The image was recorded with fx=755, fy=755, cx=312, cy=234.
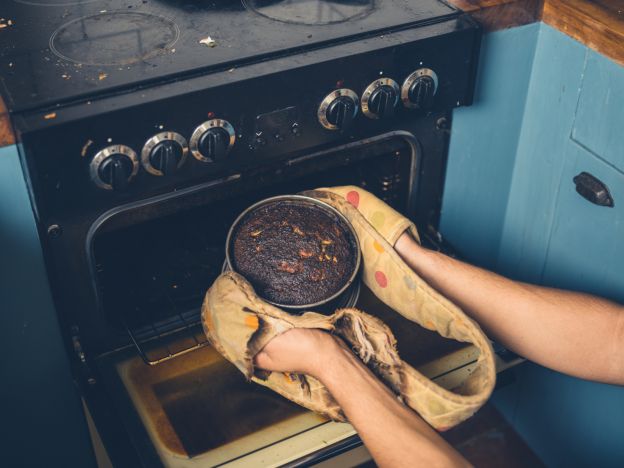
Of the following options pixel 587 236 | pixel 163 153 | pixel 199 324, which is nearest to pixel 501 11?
pixel 587 236

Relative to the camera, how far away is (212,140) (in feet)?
3.75

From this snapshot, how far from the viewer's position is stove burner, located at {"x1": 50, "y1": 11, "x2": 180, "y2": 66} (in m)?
1.18

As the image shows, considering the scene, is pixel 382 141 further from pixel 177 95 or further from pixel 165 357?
pixel 165 357

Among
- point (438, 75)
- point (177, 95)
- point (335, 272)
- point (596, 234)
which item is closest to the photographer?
point (177, 95)

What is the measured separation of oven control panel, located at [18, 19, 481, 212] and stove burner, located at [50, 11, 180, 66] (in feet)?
0.39

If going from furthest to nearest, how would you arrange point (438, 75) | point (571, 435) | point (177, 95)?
1. point (571, 435)
2. point (438, 75)
3. point (177, 95)

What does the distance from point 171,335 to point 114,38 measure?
519mm

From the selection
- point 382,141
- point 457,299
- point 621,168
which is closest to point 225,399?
point 457,299

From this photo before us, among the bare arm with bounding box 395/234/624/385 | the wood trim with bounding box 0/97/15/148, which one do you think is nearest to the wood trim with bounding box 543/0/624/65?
the bare arm with bounding box 395/234/624/385

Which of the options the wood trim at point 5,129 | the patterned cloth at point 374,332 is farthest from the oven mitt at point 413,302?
the wood trim at point 5,129

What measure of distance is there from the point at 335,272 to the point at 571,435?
0.81m

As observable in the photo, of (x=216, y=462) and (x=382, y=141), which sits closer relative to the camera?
(x=216, y=462)

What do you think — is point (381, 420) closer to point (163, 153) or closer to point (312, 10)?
point (163, 153)

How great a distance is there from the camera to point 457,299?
1241 millimetres
